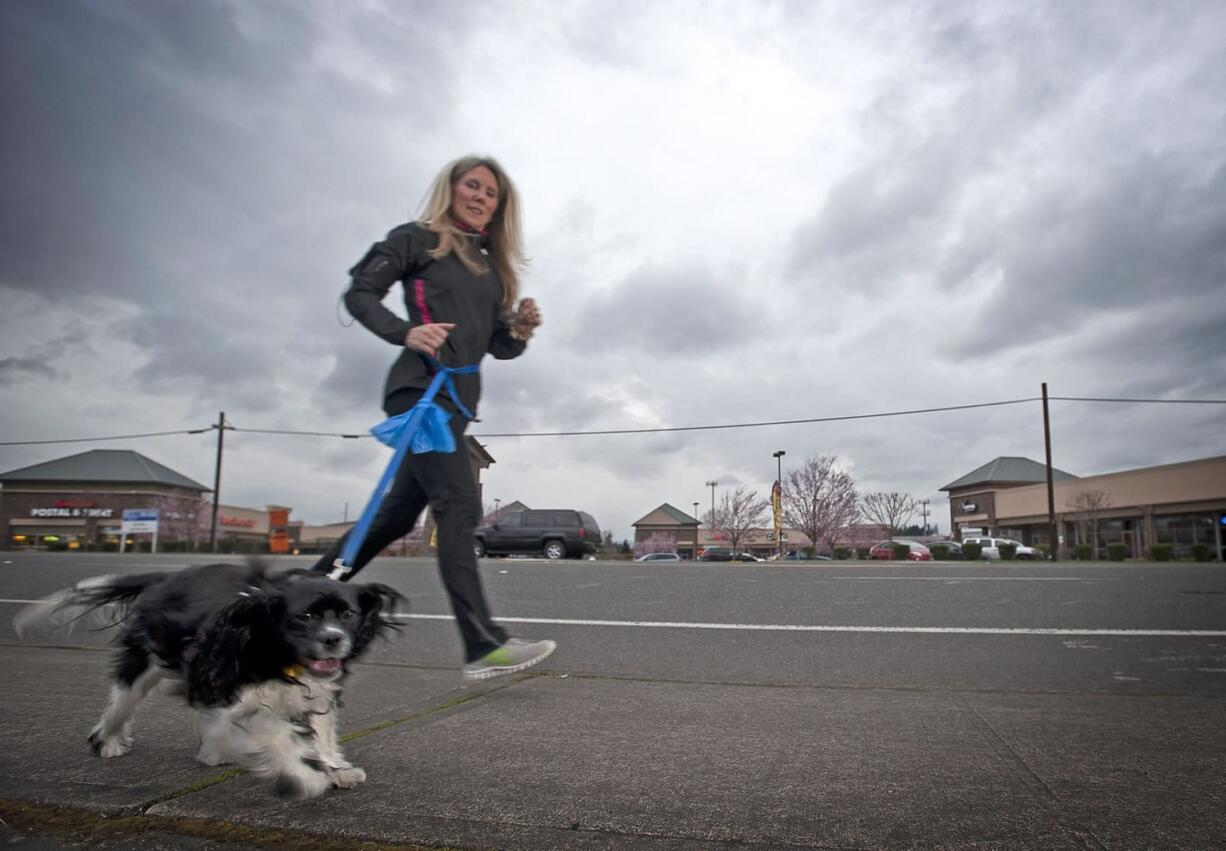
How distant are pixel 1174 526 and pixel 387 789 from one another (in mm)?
57071

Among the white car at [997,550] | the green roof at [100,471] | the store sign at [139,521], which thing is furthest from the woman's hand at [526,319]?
the green roof at [100,471]

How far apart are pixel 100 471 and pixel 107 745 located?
268 feet

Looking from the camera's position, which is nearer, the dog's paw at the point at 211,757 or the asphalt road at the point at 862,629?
the dog's paw at the point at 211,757

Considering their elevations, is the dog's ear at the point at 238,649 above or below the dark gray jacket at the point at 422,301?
below

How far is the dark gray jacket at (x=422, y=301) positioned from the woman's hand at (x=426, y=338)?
6 cm

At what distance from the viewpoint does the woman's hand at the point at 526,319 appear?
3311mm

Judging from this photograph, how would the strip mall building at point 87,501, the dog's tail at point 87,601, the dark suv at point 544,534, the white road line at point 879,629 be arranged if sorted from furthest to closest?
the strip mall building at point 87,501 → the dark suv at point 544,534 → the white road line at point 879,629 → the dog's tail at point 87,601

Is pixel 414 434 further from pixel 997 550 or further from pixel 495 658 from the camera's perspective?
pixel 997 550

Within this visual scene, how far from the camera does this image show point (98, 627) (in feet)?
9.25

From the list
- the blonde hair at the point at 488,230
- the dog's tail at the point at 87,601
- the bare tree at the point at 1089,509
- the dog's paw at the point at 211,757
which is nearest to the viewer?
the dog's paw at the point at 211,757

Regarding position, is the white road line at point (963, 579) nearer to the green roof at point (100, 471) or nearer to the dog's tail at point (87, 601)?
the dog's tail at point (87, 601)

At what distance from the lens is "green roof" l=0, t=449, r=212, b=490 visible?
227 feet

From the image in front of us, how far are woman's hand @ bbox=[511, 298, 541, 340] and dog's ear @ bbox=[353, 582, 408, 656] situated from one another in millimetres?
1312

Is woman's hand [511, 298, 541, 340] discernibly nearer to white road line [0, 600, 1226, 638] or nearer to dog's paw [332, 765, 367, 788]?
dog's paw [332, 765, 367, 788]
